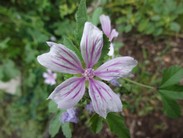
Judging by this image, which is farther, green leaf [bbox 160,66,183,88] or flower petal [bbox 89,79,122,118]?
green leaf [bbox 160,66,183,88]

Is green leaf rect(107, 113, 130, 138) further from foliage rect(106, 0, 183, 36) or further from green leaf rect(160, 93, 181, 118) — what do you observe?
foliage rect(106, 0, 183, 36)

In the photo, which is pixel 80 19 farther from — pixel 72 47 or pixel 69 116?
pixel 69 116

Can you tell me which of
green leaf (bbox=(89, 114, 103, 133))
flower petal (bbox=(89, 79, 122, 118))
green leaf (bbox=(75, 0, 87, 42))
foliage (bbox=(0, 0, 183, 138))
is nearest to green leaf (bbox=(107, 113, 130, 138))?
green leaf (bbox=(89, 114, 103, 133))

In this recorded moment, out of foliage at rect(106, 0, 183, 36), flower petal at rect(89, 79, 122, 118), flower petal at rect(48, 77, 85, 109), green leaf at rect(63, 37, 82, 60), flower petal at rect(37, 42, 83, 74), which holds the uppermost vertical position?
foliage at rect(106, 0, 183, 36)

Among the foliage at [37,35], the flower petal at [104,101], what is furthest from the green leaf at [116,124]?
the foliage at [37,35]

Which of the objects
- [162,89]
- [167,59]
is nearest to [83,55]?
[162,89]

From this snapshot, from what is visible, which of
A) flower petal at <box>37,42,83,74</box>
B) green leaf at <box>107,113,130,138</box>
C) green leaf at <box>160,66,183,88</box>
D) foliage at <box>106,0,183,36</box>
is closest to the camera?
flower petal at <box>37,42,83,74</box>

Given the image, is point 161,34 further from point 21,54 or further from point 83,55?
point 83,55
